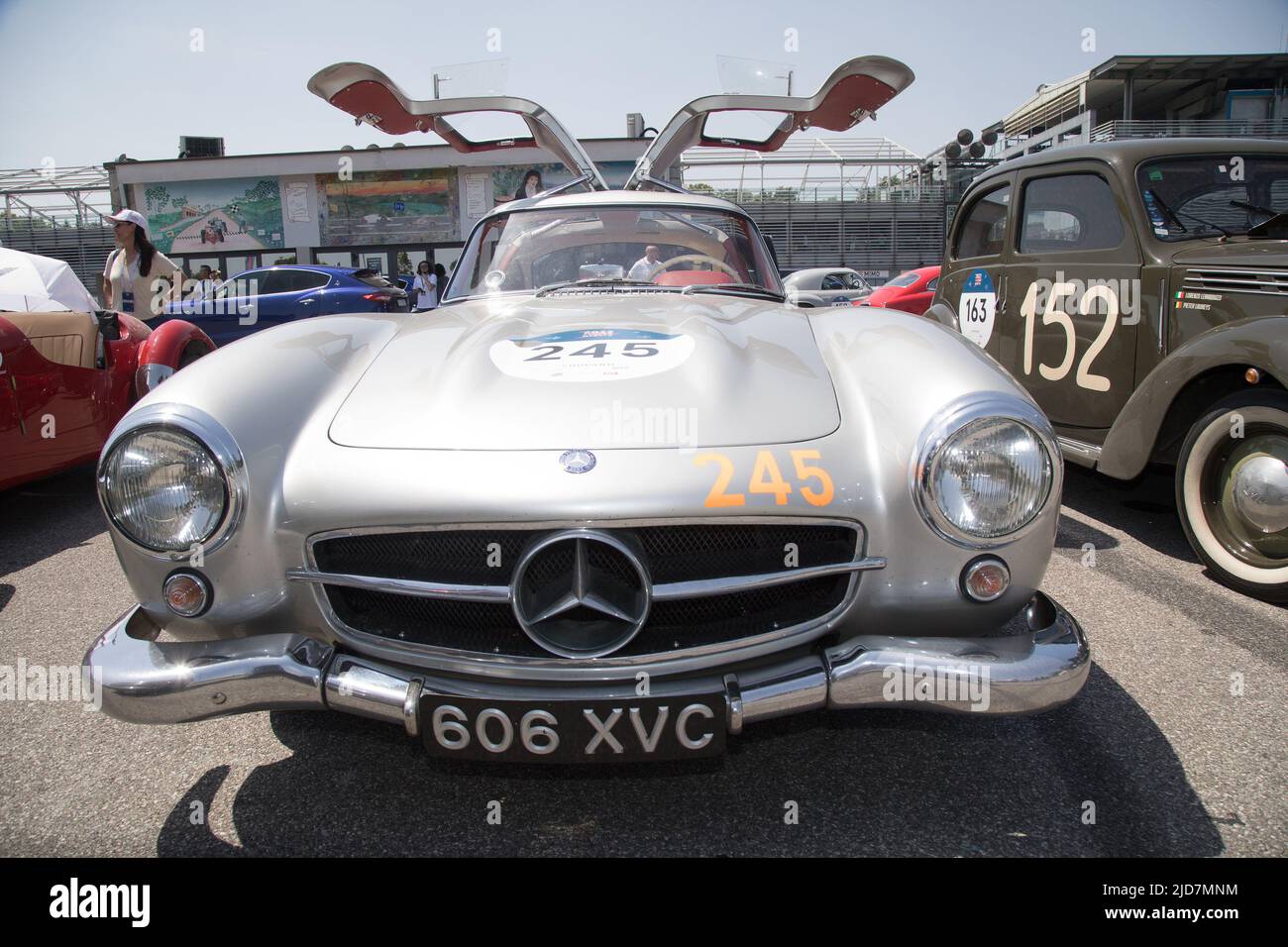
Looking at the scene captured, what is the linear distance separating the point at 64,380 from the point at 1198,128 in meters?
24.1

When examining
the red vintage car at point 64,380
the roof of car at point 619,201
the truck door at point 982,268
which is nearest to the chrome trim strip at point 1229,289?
the truck door at point 982,268

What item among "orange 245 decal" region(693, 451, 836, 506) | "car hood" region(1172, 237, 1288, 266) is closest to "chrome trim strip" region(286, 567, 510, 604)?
"orange 245 decal" region(693, 451, 836, 506)

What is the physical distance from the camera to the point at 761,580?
1.64 meters

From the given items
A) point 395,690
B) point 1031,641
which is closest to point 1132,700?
point 1031,641

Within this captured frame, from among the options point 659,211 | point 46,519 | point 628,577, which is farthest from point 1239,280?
point 46,519

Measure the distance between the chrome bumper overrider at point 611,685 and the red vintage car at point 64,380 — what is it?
2833 millimetres

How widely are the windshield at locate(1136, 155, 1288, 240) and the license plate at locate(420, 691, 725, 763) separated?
3.41 meters

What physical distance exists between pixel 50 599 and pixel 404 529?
2.34 m

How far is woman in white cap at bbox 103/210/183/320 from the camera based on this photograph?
17.2 feet

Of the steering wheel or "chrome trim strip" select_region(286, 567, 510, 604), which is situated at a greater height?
the steering wheel

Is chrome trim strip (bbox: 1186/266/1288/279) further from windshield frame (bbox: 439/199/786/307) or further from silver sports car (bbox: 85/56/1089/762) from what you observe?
silver sports car (bbox: 85/56/1089/762)

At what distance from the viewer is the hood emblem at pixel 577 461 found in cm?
160

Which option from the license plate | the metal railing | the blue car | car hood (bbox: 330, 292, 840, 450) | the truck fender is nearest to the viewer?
the license plate
